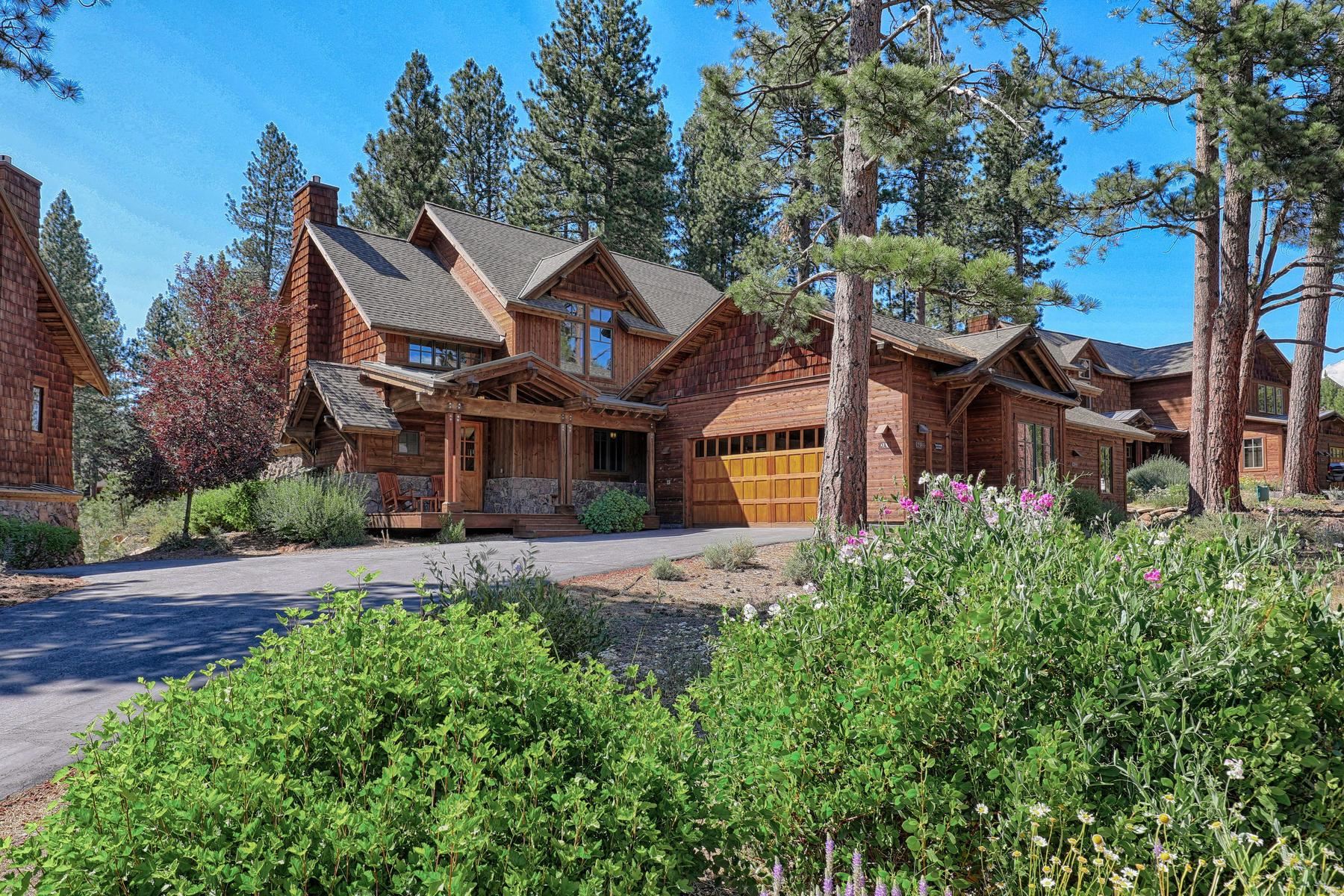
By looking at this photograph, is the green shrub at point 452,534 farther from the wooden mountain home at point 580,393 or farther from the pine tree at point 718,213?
the pine tree at point 718,213

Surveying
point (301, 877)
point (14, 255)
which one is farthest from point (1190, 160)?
point (14, 255)

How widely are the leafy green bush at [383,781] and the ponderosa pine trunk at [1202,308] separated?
52.0 feet

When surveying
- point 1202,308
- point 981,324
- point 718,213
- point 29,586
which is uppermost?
point 718,213

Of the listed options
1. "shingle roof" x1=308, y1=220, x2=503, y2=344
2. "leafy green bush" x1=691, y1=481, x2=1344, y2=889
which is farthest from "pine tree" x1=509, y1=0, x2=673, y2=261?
"leafy green bush" x1=691, y1=481, x2=1344, y2=889

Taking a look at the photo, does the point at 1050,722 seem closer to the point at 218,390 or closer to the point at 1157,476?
the point at 218,390

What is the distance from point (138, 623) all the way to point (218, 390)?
14.8 metres

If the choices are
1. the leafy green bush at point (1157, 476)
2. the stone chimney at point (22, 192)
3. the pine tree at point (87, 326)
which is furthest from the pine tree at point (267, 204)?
the leafy green bush at point (1157, 476)

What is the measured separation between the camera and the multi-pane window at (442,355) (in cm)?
2023

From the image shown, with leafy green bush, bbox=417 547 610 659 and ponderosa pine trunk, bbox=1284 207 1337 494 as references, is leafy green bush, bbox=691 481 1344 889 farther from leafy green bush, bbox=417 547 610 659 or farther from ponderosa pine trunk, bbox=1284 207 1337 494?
ponderosa pine trunk, bbox=1284 207 1337 494

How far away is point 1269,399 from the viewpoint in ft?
126

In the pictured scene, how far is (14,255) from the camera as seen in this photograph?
588 inches

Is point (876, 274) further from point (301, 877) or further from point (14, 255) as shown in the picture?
point (14, 255)

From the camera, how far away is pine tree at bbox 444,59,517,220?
3722 cm

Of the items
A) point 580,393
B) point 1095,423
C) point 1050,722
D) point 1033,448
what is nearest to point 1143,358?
point 1095,423
